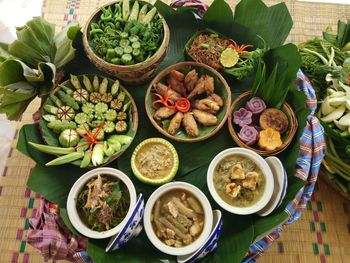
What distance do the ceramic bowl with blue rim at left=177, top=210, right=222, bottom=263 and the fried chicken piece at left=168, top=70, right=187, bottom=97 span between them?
73cm

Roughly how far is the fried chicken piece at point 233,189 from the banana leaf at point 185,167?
0.47 ft

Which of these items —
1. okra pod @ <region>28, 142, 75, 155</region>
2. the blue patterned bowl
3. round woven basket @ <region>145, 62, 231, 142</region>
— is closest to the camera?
the blue patterned bowl

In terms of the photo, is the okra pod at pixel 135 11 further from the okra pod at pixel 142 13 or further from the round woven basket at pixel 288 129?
the round woven basket at pixel 288 129

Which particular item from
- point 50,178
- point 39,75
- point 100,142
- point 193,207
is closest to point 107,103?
point 100,142

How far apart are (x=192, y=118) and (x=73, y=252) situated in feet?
2.95

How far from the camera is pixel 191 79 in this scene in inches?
77.7

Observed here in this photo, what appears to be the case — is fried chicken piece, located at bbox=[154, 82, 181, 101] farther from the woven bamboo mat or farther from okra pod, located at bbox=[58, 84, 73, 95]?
the woven bamboo mat

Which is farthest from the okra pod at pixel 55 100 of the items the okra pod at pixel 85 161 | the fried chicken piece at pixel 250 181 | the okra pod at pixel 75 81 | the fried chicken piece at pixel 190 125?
the fried chicken piece at pixel 250 181

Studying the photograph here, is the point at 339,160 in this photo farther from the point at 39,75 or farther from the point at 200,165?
the point at 39,75

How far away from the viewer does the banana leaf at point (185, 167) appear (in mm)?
1637

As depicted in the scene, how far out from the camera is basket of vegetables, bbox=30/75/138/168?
177 centimetres

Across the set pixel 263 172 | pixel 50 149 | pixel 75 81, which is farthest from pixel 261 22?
pixel 50 149

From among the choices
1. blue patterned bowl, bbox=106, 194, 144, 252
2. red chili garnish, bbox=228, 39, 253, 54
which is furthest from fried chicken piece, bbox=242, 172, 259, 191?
red chili garnish, bbox=228, 39, 253, 54

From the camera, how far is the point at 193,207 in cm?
168
